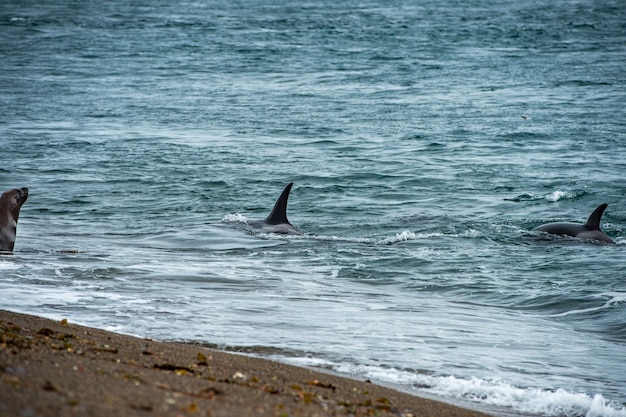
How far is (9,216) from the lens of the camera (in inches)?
511

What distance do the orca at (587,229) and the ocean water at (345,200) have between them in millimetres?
366

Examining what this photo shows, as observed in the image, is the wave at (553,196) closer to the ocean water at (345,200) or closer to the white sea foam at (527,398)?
the ocean water at (345,200)

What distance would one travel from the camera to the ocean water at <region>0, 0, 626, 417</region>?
29.3 ft

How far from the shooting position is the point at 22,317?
7980mm

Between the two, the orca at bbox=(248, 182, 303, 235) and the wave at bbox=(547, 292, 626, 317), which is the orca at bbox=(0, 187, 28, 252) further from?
the wave at bbox=(547, 292, 626, 317)

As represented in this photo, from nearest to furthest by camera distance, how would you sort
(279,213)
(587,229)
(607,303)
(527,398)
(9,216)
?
(527,398), (607,303), (9,216), (587,229), (279,213)

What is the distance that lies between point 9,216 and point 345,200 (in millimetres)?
7833

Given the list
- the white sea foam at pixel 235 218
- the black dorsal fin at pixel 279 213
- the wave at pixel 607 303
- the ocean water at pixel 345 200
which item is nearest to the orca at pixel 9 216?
the ocean water at pixel 345 200

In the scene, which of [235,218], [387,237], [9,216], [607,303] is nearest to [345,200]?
[235,218]

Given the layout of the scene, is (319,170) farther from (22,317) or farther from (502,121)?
(22,317)

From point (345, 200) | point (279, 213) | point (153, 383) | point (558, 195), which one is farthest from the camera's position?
point (558, 195)

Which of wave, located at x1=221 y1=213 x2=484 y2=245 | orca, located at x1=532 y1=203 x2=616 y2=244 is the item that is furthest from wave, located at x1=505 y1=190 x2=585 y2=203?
orca, located at x1=532 y1=203 x2=616 y2=244

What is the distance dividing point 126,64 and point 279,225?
28.0 meters

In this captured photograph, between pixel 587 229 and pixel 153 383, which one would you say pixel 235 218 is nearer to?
pixel 587 229
